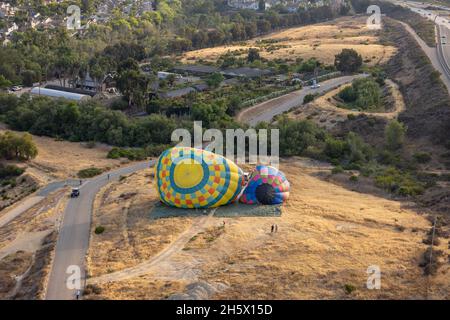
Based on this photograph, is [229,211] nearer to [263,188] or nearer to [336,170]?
[263,188]

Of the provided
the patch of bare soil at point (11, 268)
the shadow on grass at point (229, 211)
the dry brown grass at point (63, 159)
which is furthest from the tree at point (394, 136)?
the patch of bare soil at point (11, 268)

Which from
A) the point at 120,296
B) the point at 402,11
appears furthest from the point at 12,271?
the point at 402,11

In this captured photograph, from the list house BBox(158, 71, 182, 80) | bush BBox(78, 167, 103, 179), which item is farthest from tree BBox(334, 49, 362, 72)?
bush BBox(78, 167, 103, 179)

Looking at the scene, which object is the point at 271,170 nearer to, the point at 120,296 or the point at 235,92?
the point at 120,296

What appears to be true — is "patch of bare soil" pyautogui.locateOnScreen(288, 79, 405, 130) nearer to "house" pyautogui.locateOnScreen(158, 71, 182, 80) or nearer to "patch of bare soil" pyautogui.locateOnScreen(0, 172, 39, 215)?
"house" pyautogui.locateOnScreen(158, 71, 182, 80)

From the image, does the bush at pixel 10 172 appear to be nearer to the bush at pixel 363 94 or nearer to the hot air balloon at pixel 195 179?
the hot air balloon at pixel 195 179

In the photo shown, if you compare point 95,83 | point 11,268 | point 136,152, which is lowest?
point 11,268

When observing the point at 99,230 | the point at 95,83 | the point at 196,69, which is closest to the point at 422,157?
the point at 99,230
